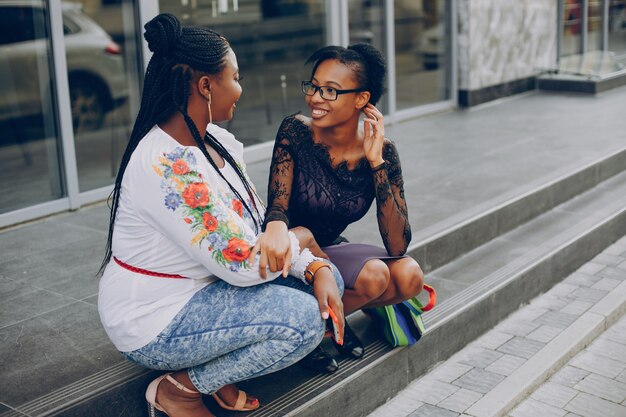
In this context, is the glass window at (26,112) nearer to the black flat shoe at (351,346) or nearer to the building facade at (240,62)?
the building facade at (240,62)

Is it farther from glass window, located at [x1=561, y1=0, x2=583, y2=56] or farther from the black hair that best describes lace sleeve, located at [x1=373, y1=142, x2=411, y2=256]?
glass window, located at [x1=561, y1=0, x2=583, y2=56]

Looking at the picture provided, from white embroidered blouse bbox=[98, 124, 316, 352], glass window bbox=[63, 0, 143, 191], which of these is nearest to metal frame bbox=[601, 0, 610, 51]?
glass window bbox=[63, 0, 143, 191]

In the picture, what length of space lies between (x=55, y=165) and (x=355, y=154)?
3044mm

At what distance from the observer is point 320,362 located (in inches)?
148

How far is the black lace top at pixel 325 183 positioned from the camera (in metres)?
3.83

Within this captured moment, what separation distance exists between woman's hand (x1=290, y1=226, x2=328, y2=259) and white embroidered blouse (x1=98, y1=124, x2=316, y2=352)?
41 cm

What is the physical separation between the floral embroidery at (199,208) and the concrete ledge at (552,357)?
1.49m

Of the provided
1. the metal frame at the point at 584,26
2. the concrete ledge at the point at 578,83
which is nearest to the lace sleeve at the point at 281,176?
the concrete ledge at the point at 578,83

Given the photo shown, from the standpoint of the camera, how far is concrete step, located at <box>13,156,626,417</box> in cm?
337

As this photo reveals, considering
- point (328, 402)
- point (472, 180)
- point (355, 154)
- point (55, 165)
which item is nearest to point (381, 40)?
point (472, 180)

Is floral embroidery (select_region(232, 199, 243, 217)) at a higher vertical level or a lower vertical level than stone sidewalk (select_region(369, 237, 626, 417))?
higher

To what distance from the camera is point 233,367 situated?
317cm

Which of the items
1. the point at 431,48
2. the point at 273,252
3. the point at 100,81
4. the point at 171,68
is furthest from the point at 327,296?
the point at 431,48

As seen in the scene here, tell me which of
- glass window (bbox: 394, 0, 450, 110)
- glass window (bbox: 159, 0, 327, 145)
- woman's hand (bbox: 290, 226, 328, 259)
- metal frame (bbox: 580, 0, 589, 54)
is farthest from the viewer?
metal frame (bbox: 580, 0, 589, 54)
